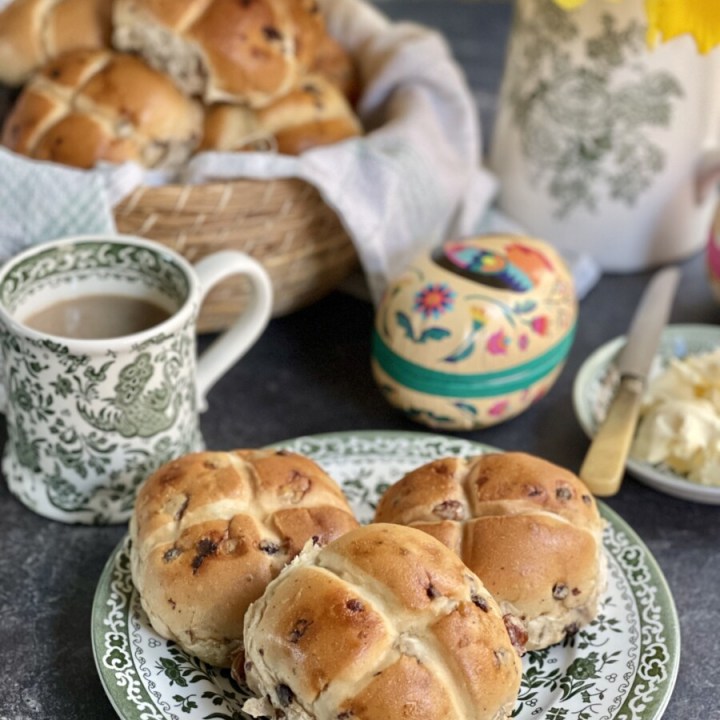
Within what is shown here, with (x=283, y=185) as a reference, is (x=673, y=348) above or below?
below

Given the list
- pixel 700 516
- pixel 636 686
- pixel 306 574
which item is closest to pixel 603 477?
pixel 700 516

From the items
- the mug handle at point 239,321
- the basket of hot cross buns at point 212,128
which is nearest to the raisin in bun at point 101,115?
the basket of hot cross buns at point 212,128

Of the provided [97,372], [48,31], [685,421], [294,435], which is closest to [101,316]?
[97,372]

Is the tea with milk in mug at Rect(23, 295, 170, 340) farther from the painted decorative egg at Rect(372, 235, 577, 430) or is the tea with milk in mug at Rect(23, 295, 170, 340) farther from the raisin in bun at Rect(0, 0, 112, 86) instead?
the raisin in bun at Rect(0, 0, 112, 86)

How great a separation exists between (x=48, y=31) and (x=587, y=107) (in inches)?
20.7

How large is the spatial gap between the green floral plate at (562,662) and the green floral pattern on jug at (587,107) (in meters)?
0.43

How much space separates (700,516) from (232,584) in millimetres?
411

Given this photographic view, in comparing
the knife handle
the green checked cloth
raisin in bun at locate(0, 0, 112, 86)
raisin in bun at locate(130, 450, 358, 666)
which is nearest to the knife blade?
the knife handle

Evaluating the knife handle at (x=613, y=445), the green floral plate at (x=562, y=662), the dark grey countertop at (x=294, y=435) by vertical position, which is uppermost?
the knife handle at (x=613, y=445)

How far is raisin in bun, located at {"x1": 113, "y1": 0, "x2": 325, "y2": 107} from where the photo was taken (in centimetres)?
94

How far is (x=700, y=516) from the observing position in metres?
0.85

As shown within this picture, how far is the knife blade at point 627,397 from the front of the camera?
0.82 m

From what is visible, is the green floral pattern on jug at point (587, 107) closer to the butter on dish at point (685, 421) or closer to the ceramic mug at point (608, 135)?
the ceramic mug at point (608, 135)

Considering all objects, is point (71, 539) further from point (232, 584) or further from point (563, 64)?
point (563, 64)
